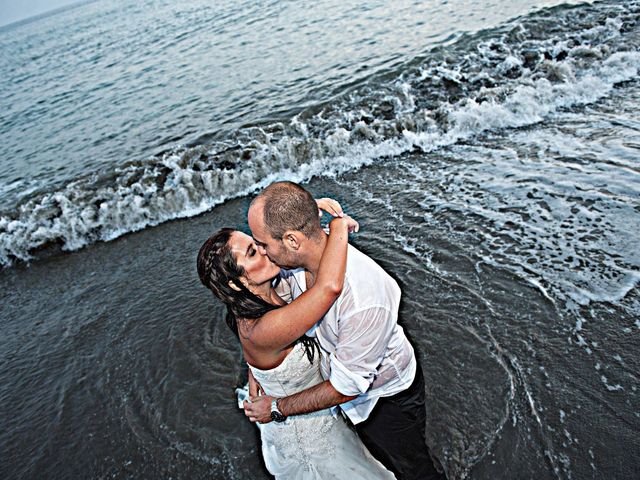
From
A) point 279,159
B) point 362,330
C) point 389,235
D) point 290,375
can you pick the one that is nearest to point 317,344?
point 290,375

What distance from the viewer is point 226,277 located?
2.58 metres

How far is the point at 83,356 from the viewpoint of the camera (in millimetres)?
5648

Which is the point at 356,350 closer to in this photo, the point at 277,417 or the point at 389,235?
the point at 277,417

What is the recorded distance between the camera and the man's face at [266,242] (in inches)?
97.2

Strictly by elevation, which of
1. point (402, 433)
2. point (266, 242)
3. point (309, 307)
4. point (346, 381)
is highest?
point (266, 242)

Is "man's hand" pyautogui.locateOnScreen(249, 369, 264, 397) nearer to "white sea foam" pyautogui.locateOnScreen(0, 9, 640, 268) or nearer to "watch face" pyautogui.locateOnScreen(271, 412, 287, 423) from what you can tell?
"watch face" pyautogui.locateOnScreen(271, 412, 287, 423)

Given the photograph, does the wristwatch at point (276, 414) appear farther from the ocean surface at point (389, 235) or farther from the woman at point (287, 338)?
the ocean surface at point (389, 235)

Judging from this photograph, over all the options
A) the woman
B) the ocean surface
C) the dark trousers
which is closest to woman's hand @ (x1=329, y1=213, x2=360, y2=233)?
the woman

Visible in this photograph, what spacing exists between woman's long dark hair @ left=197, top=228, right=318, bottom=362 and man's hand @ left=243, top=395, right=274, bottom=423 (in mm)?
607

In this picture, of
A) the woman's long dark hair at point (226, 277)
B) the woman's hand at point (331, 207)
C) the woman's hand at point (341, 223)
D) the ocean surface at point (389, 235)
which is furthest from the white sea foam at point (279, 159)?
the woman's long dark hair at point (226, 277)

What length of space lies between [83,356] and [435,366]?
4.44m

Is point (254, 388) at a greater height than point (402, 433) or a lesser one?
greater

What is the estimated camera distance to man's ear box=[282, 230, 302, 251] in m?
2.46

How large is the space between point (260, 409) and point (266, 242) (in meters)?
1.13
